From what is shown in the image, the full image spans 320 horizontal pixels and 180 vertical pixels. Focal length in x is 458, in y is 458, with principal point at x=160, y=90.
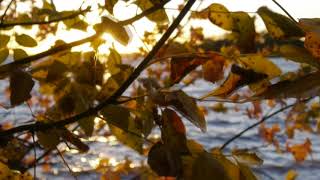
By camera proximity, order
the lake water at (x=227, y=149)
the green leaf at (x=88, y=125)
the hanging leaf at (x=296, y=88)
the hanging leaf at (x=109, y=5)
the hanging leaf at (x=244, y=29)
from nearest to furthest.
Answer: the hanging leaf at (x=296, y=88), the hanging leaf at (x=244, y=29), the hanging leaf at (x=109, y=5), the green leaf at (x=88, y=125), the lake water at (x=227, y=149)

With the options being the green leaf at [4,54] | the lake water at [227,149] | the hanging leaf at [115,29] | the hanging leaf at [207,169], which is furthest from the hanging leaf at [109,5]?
the lake water at [227,149]

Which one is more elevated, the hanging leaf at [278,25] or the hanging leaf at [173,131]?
the hanging leaf at [278,25]

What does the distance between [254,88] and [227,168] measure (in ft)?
0.35

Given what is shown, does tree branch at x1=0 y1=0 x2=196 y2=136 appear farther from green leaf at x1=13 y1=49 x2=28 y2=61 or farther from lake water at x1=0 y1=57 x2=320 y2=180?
lake water at x1=0 y1=57 x2=320 y2=180

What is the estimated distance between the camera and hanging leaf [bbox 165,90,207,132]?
528 mm

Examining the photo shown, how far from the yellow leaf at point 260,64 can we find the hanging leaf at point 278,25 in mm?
41

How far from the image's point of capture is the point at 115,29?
2.05 ft

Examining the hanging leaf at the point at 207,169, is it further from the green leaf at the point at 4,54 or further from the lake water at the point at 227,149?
the lake water at the point at 227,149

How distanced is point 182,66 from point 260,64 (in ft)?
0.34

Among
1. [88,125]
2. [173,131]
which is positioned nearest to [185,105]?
[173,131]

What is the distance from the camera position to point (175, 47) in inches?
28.6

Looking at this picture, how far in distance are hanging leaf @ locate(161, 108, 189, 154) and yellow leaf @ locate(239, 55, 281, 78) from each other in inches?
4.4

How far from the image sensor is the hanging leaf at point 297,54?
0.50 meters

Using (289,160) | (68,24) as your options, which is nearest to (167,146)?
(68,24)
